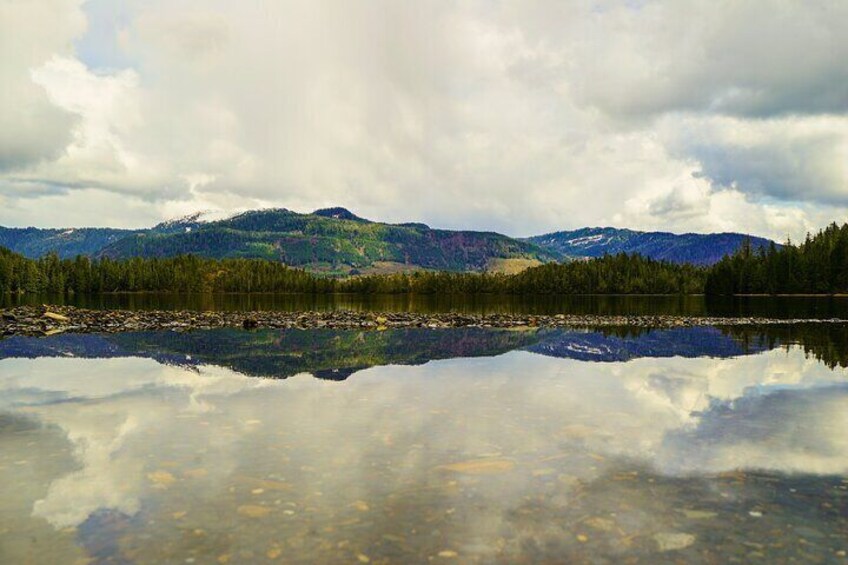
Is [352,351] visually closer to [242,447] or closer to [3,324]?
[242,447]

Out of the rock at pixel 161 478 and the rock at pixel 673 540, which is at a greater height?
the rock at pixel 673 540

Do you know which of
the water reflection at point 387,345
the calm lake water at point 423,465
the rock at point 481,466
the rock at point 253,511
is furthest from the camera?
the water reflection at point 387,345

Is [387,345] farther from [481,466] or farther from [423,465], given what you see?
[481,466]

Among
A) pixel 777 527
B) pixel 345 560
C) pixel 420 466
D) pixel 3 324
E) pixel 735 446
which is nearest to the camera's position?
pixel 345 560

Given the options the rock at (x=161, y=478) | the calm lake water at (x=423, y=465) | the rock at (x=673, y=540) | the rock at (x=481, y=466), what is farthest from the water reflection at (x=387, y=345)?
the rock at (x=673, y=540)

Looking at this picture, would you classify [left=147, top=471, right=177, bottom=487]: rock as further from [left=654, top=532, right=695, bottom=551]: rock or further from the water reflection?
the water reflection

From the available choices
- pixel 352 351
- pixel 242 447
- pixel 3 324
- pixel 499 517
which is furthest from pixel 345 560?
pixel 3 324

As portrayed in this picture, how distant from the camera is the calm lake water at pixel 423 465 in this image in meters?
9.83

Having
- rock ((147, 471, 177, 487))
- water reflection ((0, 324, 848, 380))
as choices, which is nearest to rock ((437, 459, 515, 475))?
rock ((147, 471, 177, 487))

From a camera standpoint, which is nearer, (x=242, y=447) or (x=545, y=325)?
(x=242, y=447)

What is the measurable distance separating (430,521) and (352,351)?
29.6 m

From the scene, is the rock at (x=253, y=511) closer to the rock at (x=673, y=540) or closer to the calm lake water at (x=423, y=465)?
the calm lake water at (x=423, y=465)

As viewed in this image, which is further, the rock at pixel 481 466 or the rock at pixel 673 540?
the rock at pixel 481 466

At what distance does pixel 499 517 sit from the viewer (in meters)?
10.9
